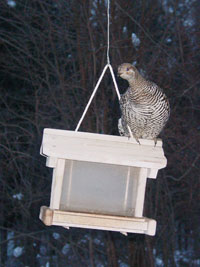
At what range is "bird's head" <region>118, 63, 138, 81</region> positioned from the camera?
263 centimetres

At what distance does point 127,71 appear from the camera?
8.84ft

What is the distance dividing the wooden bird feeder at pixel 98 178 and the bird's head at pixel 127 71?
461mm

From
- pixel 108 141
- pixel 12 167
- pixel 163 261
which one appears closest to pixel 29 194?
pixel 12 167

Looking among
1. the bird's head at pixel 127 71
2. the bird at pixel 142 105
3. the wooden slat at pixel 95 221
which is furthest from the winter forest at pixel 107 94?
the wooden slat at pixel 95 221

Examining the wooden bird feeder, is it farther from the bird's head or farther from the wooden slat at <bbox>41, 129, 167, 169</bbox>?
the bird's head

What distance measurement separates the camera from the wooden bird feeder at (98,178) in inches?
89.5

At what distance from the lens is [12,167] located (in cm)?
552

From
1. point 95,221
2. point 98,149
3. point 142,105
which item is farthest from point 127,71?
point 95,221

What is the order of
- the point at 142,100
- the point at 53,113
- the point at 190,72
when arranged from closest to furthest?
the point at 142,100 → the point at 190,72 → the point at 53,113

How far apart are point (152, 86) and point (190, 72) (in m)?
2.29

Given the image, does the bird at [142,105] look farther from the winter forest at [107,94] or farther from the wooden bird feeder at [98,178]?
the winter forest at [107,94]

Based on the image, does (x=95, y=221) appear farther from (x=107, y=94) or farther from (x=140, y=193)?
(x=107, y=94)

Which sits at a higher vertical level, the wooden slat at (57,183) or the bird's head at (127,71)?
the bird's head at (127,71)

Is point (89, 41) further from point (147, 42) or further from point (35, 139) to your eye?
point (35, 139)
